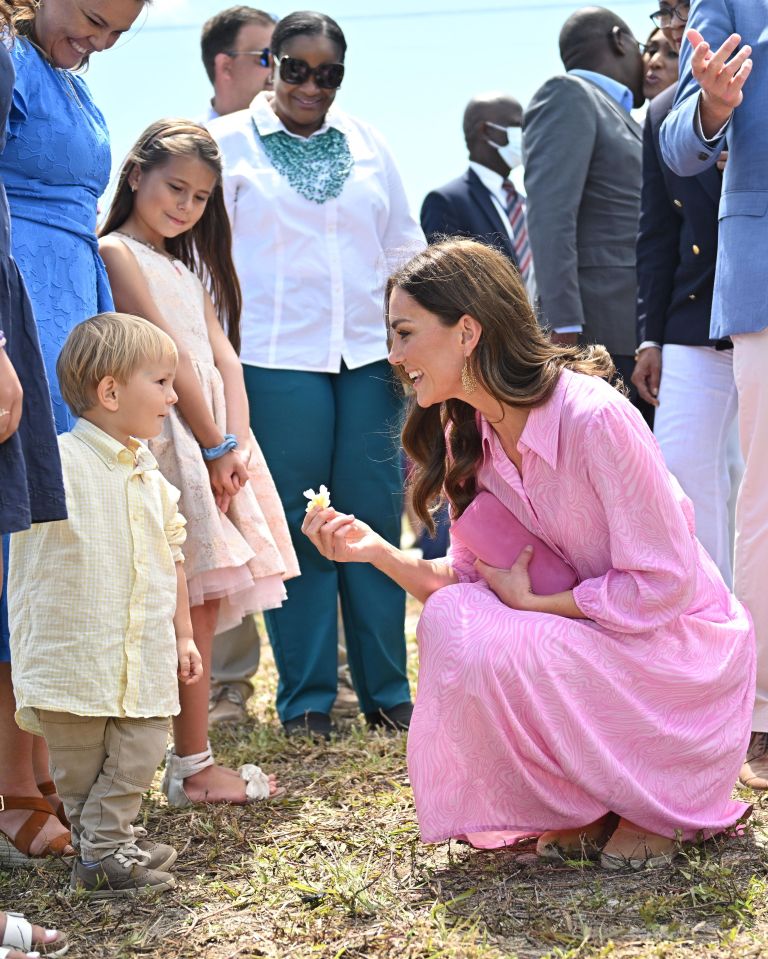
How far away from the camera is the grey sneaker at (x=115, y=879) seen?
107 inches

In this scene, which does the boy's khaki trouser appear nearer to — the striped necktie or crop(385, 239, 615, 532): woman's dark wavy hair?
crop(385, 239, 615, 532): woman's dark wavy hair

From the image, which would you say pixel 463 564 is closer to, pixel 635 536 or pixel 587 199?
pixel 635 536

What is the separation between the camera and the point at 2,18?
243 centimetres

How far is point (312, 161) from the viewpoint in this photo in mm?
4258

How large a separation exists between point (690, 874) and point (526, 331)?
124 centimetres

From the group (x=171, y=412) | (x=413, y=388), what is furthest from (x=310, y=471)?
(x=413, y=388)

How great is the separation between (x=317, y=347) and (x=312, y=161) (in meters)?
0.63

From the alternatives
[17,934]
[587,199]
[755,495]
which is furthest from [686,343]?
[17,934]

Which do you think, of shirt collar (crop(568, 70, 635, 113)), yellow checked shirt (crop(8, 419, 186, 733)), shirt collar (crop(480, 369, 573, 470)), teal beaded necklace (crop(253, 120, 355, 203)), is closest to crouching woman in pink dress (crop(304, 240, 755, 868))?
shirt collar (crop(480, 369, 573, 470))

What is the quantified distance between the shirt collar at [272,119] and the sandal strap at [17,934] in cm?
275

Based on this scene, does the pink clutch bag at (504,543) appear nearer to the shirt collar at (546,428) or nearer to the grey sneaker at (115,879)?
the shirt collar at (546,428)

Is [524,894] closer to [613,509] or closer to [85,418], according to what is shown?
[613,509]

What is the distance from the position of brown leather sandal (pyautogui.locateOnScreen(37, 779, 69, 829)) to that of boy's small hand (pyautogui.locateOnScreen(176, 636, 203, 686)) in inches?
20.5

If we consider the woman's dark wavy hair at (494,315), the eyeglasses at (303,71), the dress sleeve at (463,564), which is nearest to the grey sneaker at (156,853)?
the dress sleeve at (463,564)
